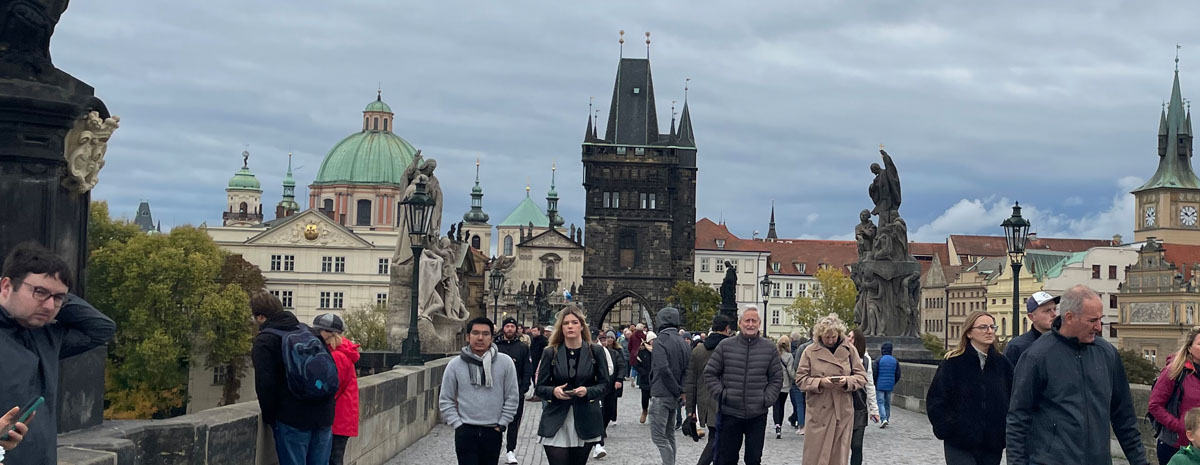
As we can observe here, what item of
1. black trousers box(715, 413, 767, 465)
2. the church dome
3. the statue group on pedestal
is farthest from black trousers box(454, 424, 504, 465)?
the church dome

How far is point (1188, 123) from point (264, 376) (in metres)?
139

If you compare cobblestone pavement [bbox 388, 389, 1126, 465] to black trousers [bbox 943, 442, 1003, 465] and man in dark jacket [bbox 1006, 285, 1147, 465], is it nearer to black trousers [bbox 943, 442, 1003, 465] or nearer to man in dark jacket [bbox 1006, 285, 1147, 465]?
black trousers [bbox 943, 442, 1003, 465]

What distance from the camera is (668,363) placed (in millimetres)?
13500

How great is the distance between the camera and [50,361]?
482cm

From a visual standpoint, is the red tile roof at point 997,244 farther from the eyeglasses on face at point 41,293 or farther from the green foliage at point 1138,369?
the eyeglasses on face at point 41,293

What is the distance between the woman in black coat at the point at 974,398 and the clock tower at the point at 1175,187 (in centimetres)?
13513

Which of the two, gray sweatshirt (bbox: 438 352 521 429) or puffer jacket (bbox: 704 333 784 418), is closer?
gray sweatshirt (bbox: 438 352 521 429)

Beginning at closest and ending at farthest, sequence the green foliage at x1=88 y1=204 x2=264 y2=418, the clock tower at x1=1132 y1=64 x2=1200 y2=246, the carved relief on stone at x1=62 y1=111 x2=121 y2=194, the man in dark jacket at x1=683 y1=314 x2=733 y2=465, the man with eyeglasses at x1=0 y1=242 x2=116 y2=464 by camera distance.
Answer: the man with eyeglasses at x1=0 y1=242 x2=116 y2=464 < the carved relief on stone at x1=62 y1=111 x2=121 y2=194 < the man in dark jacket at x1=683 y1=314 x2=733 y2=465 < the green foliage at x1=88 y1=204 x2=264 y2=418 < the clock tower at x1=1132 y1=64 x2=1200 y2=246

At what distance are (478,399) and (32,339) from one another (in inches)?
185

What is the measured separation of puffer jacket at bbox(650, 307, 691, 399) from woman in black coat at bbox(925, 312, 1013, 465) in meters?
4.97

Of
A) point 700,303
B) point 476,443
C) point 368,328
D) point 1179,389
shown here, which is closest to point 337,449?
point 476,443

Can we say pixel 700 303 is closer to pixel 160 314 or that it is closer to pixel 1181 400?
pixel 160 314

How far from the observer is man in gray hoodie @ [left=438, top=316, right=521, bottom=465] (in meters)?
9.30

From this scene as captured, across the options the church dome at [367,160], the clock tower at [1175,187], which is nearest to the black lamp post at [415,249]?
the church dome at [367,160]
